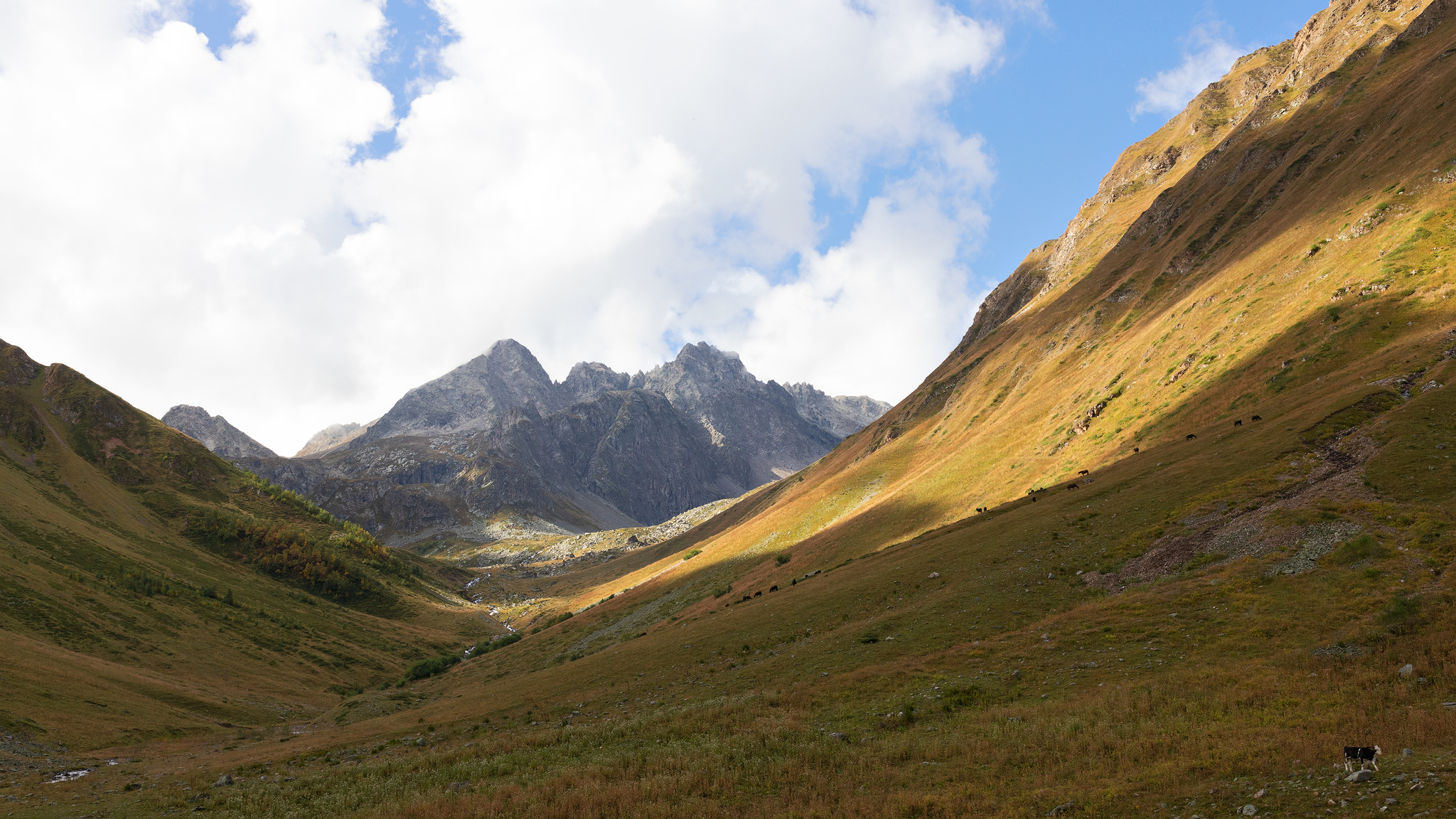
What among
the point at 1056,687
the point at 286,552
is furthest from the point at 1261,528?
the point at 286,552

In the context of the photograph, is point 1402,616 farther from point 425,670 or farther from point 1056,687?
point 425,670

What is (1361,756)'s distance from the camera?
12.5 meters

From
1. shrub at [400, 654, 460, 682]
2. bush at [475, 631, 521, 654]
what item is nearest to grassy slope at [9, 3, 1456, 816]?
shrub at [400, 654, 460, 682]

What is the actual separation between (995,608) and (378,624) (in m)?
121

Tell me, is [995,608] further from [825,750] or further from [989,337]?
[989,337]

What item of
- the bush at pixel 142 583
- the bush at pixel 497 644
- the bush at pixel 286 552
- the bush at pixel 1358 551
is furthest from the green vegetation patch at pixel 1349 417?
the bush at pixel 286 552

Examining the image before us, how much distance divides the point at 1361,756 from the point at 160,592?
116678 mm

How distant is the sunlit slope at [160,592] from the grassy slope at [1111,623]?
11898 millimetres

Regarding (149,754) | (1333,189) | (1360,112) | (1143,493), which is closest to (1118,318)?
(1333,189)

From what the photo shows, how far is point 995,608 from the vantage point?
32.6m

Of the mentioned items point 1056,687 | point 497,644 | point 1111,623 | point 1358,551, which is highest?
point 1358,551

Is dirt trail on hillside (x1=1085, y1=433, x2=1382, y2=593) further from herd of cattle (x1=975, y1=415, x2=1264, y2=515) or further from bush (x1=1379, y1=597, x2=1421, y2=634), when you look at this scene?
herd of cattle (x1=975, y1=415, x2=1264, y2=515)

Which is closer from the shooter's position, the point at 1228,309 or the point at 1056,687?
the point at 1056,687

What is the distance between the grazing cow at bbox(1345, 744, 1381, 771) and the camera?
1213 cm
